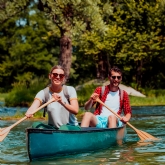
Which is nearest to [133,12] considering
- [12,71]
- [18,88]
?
[18,88]

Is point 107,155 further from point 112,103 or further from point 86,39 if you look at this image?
point 86,39

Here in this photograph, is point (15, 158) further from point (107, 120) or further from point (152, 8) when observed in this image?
point (152, 8)

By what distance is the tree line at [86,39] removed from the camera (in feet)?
82.8

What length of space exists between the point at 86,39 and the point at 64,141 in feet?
85.1

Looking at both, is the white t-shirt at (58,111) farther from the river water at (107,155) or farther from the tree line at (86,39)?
the tree line at (86,39)

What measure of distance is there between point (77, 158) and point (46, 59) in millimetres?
42954

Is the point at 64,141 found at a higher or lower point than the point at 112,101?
lower

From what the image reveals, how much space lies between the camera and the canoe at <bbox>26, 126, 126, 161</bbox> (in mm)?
9000

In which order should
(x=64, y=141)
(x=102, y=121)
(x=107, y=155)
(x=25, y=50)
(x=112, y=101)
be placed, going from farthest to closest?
(x=25, y=50) → (x=112, y=101) → (x=102, y=121) → (x=107, y=155) → (x=64, y=141)

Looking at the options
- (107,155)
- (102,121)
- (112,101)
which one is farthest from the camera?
(112,101)

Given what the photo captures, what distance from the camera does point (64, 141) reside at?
9438 mm

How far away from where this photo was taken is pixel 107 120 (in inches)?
437

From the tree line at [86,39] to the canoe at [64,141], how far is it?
14.3 metres

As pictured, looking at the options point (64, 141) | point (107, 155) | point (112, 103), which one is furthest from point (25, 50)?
point (64, 141)
